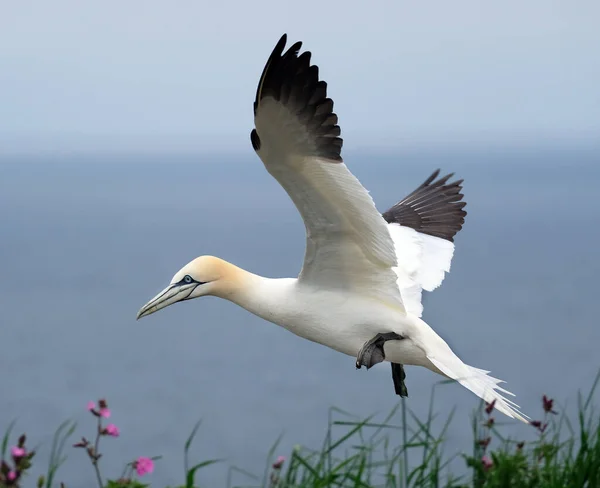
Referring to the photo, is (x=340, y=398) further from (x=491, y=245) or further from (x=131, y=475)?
(x=491, y=245)

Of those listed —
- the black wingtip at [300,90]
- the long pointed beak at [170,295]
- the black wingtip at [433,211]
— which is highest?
the black wingtip at [433,211]

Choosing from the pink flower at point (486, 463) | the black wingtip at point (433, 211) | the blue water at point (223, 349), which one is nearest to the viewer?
the pink flower at point (486, 463)

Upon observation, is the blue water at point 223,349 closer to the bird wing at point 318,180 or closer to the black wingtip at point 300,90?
the bird wing at point 318,180

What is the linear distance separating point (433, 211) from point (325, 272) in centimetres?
262

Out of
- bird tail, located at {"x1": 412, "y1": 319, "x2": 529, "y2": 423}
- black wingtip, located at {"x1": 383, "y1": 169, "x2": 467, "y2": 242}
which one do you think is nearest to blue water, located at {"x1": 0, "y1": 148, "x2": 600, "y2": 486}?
bird tail, located at {"x1": 412, "y1": 319, "x2": 529, "y2": 423}

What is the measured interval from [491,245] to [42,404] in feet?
186

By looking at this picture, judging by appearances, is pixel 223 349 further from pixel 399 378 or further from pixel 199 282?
pixel 199 282

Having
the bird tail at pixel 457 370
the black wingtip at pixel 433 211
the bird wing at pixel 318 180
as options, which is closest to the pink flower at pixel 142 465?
the bird wing at pixel 318 180

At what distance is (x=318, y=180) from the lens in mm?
5781

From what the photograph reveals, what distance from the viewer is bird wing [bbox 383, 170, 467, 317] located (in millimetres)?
7605

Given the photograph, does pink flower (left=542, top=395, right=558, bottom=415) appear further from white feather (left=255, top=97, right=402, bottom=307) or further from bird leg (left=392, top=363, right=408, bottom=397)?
bird leg (left=392, top=363, right=408, bottom=397)

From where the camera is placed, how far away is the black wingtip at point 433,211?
8641 mm

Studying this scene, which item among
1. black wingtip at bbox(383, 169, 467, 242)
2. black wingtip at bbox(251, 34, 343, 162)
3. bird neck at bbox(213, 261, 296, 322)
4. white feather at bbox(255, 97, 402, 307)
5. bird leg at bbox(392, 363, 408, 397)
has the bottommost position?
bird leg at bbox(392, 363, 408, 397)

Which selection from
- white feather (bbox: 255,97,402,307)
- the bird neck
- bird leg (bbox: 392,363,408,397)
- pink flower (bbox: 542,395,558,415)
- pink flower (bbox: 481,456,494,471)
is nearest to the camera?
pink flower (bbox: 481,456,494,471)
